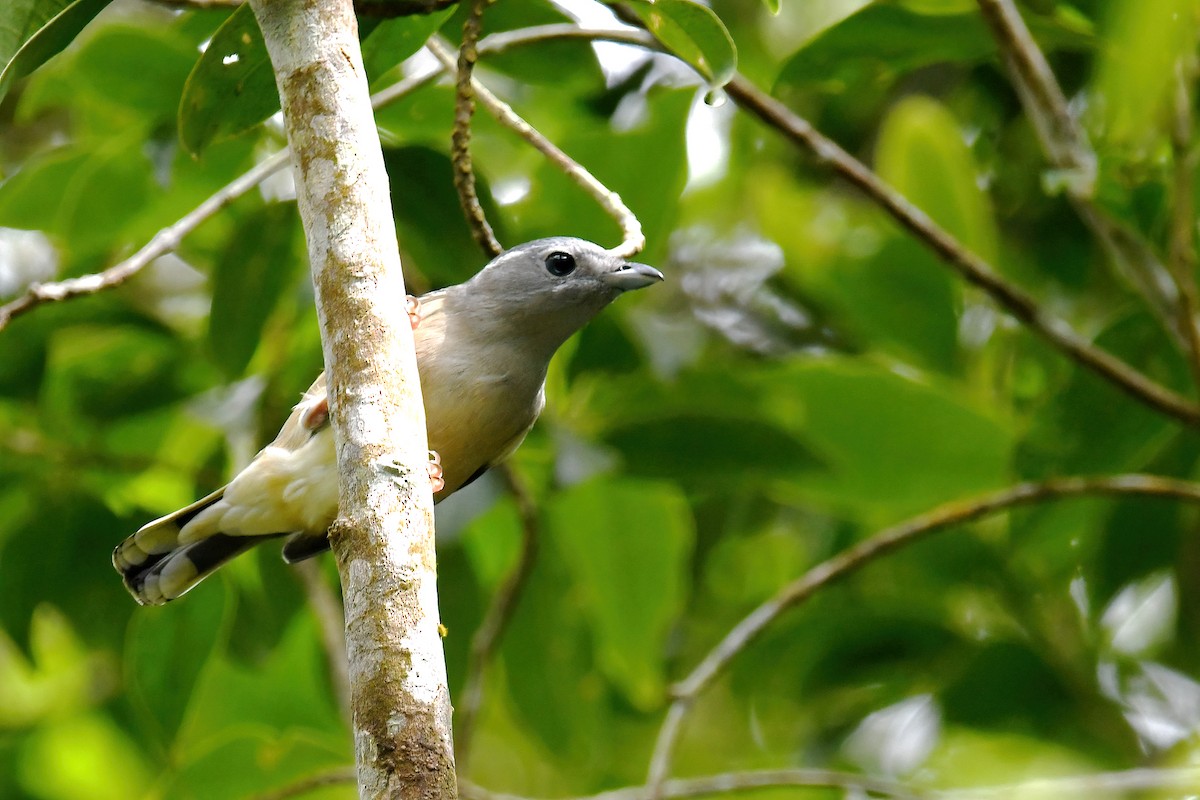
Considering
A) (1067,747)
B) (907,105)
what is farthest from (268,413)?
(1067,747)

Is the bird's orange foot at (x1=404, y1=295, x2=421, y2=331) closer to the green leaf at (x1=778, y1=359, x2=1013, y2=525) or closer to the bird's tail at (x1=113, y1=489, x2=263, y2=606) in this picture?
the bird's tail at (x1=113, y1=489, x2=263, y2=606)

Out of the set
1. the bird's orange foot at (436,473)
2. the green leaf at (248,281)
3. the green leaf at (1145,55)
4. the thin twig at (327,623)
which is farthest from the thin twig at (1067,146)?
the thin twig at (327,623)

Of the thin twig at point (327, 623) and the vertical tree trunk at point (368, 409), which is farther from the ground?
the vertical tree trunk at point (368, 409)

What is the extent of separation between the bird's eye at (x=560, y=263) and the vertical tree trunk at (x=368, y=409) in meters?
1.27

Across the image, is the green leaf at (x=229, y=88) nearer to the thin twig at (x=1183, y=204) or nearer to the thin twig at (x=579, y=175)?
the thin twig at (x=579, y=175)

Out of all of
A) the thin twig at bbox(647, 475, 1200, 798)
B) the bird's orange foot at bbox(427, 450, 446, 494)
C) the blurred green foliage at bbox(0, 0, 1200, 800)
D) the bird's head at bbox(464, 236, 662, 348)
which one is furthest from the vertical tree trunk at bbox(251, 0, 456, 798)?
the thin twig at bbox(647, 475, 1200, 798)

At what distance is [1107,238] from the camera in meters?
3.94

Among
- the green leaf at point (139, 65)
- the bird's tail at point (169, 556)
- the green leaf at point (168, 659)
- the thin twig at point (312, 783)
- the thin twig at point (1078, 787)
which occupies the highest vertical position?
the green leaf at point (139, 65)

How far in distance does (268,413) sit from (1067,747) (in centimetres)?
265

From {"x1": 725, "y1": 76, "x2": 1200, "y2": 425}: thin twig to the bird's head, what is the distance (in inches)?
25.9

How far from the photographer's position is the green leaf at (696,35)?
280 centimetres

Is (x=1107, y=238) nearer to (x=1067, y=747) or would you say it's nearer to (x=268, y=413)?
(x=1067, y=747)

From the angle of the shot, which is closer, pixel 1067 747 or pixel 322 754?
pixel 322 754

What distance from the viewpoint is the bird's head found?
359cm
